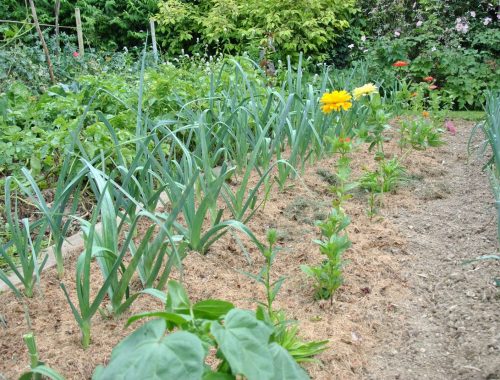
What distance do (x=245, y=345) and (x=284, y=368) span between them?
93mm

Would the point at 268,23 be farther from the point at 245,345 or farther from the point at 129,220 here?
the point at 245,345

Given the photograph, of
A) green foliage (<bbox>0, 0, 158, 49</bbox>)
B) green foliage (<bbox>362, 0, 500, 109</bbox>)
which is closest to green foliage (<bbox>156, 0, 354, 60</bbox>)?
green foliage (<bbox>362, 0, 500, 109</bbox>)

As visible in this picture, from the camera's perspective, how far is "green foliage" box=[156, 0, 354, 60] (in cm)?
886

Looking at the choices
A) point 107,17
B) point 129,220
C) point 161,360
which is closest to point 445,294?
point 129,220

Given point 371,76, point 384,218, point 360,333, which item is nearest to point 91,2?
point 371,76

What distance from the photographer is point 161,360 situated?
35.9 inches

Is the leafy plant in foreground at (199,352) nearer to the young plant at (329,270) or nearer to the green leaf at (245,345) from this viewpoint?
the green leaf at (245,345)

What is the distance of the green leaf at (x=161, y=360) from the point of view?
2.96 feet

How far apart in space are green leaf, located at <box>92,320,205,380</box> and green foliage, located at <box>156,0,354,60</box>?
774 cm

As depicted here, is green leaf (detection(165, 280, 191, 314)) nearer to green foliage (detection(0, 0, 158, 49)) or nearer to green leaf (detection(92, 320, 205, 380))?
green leaf (detection(92, 320, 205, 380))

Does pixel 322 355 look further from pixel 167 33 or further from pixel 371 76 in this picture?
pixel 167 33

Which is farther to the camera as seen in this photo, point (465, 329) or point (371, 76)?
point (371, 76)

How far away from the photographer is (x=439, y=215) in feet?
10.0

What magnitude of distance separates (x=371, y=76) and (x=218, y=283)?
20.5ft
